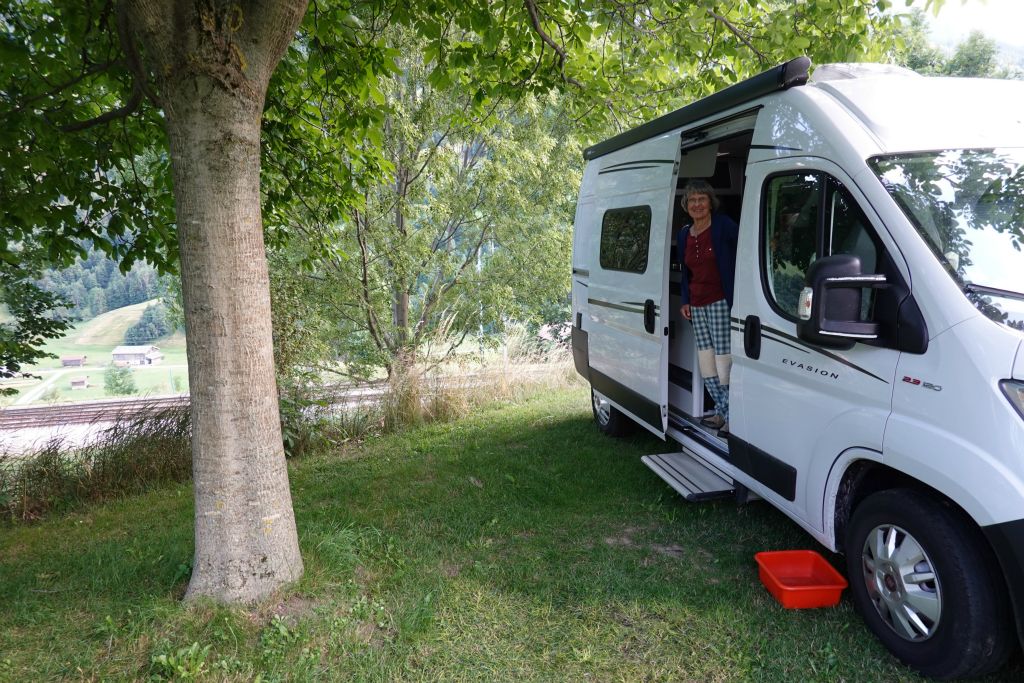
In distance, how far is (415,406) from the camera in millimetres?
7977

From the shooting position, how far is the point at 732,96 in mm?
3643

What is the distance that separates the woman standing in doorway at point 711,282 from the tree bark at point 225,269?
2.93 meters

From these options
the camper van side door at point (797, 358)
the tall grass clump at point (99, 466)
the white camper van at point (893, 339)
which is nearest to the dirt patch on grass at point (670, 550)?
the white camper van at point (893, 339)

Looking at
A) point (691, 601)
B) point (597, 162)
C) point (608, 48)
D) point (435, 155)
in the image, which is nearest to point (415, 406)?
point (597, 162)

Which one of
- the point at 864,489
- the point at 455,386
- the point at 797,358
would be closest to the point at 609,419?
the point at 455,386

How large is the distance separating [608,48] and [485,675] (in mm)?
6028

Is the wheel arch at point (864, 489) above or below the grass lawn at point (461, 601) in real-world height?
above

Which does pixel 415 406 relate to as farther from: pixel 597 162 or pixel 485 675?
pixel 485 675

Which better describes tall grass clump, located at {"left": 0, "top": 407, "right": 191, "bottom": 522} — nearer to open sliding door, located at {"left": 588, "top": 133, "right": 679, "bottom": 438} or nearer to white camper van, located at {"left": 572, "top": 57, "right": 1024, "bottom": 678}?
open sliding door, located at {"left": 588, "top": 133, "right": 679, "bottom": 438}

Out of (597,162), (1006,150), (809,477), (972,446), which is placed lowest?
(809,477)

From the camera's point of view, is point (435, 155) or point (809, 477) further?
point (435, 155)

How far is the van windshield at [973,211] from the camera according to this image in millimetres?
2385

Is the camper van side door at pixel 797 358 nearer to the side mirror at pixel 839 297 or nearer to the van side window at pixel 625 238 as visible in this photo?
the side mirror at pixel 839 297

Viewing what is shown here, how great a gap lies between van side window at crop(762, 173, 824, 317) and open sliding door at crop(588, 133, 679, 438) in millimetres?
1147
